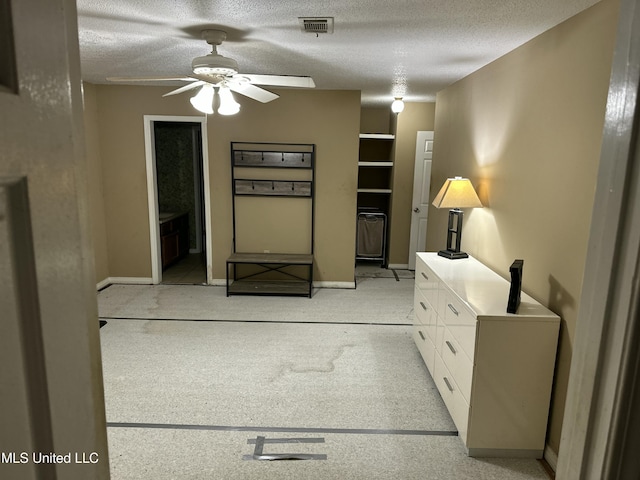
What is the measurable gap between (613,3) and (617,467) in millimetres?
2134

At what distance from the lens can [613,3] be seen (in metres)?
1.94

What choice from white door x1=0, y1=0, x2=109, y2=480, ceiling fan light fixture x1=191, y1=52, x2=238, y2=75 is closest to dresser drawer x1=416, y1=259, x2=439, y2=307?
ceiling fan light fixture x1=191, y1=52, x2=238, y2=75

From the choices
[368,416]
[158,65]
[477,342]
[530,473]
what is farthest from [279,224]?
[530,473]

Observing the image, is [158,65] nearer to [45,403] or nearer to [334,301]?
[334,301]

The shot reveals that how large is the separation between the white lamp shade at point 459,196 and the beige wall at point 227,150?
1.97 metres

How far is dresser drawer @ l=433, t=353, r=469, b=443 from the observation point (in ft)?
7.77

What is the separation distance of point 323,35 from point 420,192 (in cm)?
372

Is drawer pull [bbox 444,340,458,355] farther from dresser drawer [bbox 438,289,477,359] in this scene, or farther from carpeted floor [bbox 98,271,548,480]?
carpeted floor [bbox 98,271,548,480]

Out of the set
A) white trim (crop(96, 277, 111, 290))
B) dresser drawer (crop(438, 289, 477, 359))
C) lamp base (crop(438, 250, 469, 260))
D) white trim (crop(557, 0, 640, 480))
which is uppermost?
white trim (crop(557, 0, 640, 480))

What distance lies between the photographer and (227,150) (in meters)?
5.06

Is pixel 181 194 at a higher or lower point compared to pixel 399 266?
higher

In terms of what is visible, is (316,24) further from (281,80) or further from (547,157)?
(547,157)

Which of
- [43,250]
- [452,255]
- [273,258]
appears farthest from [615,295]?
[273,258]

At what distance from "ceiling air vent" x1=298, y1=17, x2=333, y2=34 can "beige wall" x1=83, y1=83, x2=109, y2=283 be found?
3.34m
